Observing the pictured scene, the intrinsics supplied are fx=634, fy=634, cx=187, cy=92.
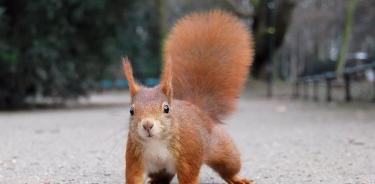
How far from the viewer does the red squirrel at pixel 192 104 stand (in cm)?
229

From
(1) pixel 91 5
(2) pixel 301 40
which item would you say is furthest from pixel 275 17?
(2) pixel 301 40

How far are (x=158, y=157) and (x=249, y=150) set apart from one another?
2.36 metres

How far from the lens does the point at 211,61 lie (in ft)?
9.68

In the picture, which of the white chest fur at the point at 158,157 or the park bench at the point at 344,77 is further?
the park bench at the point at 344,77

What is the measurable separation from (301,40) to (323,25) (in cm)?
589

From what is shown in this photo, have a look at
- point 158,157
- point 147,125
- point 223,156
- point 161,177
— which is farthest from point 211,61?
point 147,125

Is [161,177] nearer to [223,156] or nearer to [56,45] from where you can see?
[223,156]

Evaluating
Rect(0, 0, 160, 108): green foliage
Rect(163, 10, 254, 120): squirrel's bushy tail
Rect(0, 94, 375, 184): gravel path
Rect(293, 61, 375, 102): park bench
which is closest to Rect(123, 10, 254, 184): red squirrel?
Rect(163, 10, 254, 120): squirrel's bushy tail

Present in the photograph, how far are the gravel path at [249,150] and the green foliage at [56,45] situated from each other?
7.00 feet

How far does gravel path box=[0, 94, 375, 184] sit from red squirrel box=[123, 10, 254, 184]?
37 centimetres

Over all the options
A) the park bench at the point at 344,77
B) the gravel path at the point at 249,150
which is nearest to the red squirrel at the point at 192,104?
the gravel path at the point at 249,150

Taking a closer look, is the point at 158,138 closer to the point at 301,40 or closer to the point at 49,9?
the point at 49,9

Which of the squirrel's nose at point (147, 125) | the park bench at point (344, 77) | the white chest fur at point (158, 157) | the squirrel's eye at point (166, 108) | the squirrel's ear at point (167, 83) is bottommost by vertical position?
the park bench at point (344, 77)

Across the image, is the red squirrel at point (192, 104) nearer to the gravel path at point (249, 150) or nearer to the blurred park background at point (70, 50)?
the gravel path at point (249, 150)
